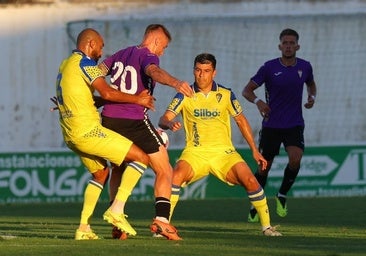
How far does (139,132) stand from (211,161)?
40.8 inches

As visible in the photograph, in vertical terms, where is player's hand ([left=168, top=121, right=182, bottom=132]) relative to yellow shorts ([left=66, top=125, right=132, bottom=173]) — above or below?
above

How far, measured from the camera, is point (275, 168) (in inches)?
976

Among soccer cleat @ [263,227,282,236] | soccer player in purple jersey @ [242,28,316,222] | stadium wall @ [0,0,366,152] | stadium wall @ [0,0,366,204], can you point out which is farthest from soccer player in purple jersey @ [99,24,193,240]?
stadium wall @ [0,0,366,152]

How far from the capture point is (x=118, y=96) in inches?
488

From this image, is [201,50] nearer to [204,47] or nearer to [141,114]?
[204,47]

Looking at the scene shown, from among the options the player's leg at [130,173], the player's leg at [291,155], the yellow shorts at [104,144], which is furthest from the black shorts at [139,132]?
the player's leg at [291,155]

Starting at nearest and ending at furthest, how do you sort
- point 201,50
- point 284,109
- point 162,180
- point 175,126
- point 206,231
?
1. point 162,180
2. point 175,126
3. point 206,231
4. point 284,109
5. point 201,50

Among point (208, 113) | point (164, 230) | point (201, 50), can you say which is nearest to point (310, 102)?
point (208, 113)

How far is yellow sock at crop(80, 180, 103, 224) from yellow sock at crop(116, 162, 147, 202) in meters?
0.31

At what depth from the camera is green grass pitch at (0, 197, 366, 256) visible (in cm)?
1129

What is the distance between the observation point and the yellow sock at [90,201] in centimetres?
1269

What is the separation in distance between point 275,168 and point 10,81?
359 inches

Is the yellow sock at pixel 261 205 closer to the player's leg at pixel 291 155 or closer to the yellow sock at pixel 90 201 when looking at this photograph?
the yellow sock at pixel 90 201

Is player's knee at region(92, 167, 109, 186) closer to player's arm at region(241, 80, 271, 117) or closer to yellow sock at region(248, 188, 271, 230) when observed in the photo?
yellow sock at region(248, 188, 271, 230)
